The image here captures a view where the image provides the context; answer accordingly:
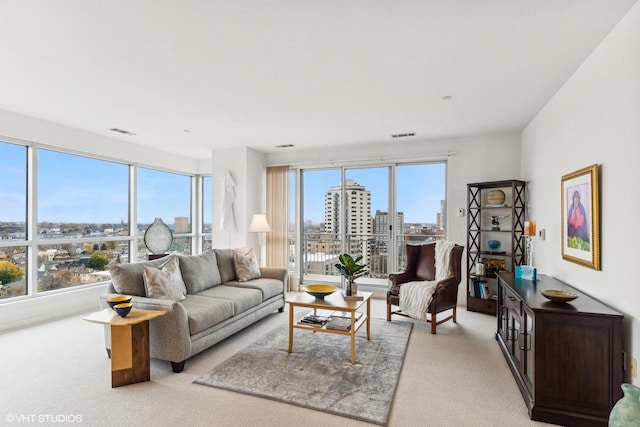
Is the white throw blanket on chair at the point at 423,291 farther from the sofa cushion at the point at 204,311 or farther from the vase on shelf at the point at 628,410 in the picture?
the vase on shelf at the point at 628,410

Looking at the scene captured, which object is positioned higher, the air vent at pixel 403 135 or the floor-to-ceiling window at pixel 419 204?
the air vent at pixel 403 135

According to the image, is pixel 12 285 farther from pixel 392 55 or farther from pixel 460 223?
pixel 460 223

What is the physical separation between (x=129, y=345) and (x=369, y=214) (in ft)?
13.3

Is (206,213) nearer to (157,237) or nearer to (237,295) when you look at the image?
(157,237)

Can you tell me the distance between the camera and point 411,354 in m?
3.22

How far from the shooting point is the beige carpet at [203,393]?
2.16 meters

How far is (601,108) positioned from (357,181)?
146 inches

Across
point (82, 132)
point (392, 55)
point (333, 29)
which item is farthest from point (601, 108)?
point (82, 132)

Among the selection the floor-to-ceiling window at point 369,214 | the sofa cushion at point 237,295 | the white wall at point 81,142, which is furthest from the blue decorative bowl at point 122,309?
the floor-to-ceiling window at point 369,214

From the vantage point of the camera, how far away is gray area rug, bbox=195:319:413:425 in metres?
2.36

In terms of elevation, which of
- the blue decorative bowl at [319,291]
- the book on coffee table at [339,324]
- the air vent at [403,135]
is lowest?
the book on coffee table at [339,324]

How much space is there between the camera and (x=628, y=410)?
63.6 inches

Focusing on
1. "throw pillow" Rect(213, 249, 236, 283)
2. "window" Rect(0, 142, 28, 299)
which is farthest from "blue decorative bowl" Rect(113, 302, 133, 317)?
"window" Rect(0, 142, 28, 299)

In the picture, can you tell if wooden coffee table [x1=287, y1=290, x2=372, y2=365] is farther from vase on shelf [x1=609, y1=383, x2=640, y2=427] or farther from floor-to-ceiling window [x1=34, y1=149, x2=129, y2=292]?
floor-to-ceiling window [x1=34, y1=149, x2=129, y2=292]
